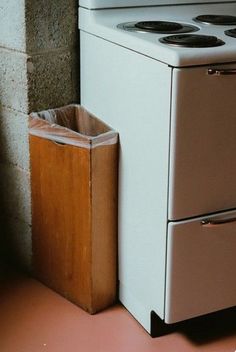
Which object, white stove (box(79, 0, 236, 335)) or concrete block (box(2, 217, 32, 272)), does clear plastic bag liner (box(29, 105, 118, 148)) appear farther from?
concrete block (box(2, 217, 32, 272))

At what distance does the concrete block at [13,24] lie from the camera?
1.84m

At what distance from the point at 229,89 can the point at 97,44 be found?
0.47 metres

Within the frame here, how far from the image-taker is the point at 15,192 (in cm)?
211

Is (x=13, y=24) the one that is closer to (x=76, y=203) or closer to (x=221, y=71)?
(x=76, y=203)

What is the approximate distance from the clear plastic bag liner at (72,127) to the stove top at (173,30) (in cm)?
26

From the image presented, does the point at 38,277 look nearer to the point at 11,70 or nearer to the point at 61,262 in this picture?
the point at 61,262

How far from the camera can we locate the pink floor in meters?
1.79

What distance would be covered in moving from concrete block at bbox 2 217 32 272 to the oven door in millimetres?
661

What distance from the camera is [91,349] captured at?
1.78 meters

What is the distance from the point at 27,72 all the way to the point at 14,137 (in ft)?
0.80

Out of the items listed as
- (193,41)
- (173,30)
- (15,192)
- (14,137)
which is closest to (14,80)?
(14,137)

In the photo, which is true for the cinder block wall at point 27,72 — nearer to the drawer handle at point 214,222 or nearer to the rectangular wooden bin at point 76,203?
the rectangular wooden bin at point 76,203

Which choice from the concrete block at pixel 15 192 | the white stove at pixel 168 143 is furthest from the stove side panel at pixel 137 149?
the concrete block at pixel 15 192

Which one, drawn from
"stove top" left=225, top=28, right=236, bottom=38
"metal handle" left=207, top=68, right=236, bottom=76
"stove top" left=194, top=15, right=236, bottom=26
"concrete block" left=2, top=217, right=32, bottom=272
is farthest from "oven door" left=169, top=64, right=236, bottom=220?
"concrete block" left=2, top=217, right=32, bottom=272
